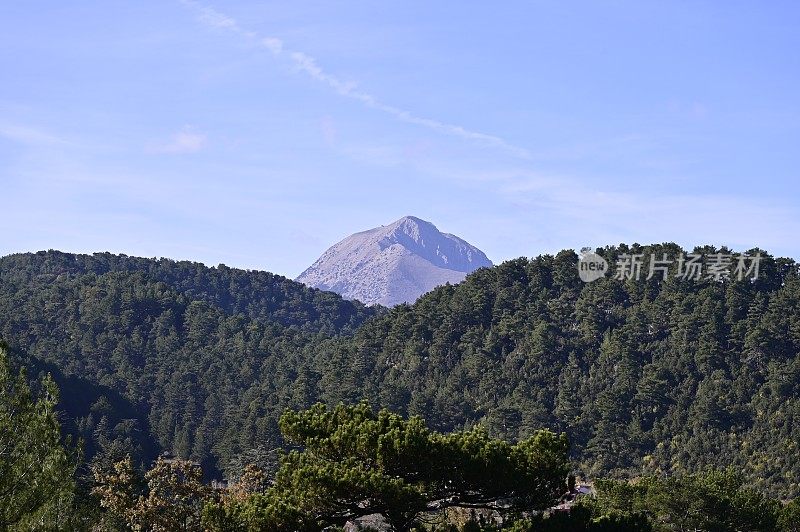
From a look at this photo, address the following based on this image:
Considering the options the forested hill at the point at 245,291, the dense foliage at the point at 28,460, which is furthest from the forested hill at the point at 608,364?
the forested hill at the point at 245,291

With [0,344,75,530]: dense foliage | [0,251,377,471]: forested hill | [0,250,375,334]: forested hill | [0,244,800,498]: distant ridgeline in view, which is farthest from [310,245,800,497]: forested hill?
[0,250,375,334]: forested hill

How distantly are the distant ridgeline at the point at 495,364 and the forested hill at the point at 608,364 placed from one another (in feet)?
0.46

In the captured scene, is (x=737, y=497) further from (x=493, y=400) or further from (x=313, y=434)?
(x=493, y=400)

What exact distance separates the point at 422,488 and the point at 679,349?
5481cm

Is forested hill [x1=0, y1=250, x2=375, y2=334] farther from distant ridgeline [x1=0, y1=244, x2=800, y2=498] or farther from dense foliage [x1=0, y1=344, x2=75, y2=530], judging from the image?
dense foliage [x1=0, y1=344, x2=75, y2=530]

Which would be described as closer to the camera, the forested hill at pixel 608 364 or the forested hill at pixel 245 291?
the forested hill at pixel 608 364

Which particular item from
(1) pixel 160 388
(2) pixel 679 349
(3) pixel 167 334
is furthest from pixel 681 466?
(3) pixel 167 334

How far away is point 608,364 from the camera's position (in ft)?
237

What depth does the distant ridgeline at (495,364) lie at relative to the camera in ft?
207

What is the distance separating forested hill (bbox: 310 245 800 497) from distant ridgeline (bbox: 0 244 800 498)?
0.14m

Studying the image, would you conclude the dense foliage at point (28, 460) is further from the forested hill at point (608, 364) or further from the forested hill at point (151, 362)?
the forested hill at point (151, 362)

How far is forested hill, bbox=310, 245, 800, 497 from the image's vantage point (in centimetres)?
6153

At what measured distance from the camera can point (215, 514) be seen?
18.6 m

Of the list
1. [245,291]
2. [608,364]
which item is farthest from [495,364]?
[245,291]
